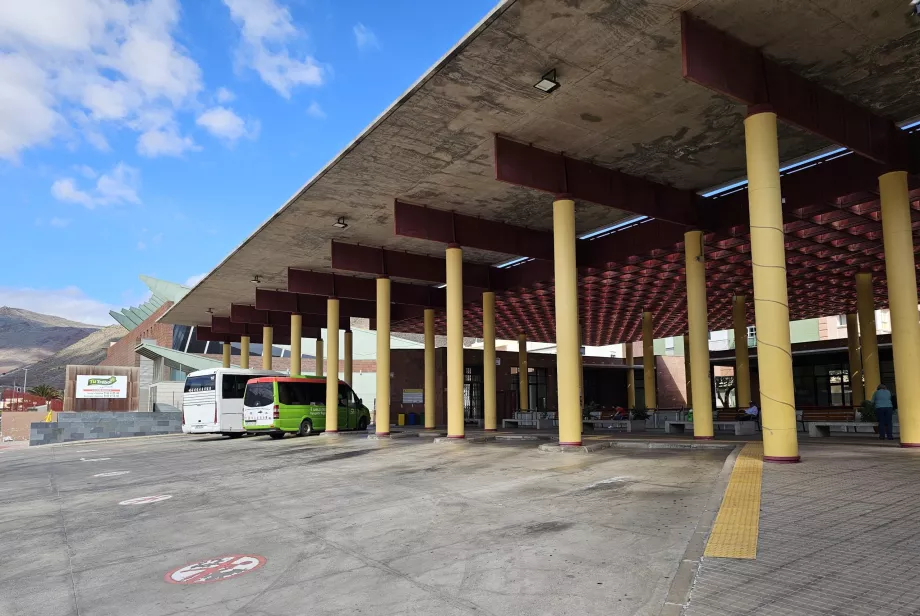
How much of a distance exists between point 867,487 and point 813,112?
323 inches

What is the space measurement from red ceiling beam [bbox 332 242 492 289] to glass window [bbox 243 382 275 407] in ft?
21.3

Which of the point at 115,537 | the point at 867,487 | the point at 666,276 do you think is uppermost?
the point at 666,276

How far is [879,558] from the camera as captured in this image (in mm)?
5004

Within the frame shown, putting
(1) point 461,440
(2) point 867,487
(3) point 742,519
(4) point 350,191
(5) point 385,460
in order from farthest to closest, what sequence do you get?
(1) point 461,440 < (4) point 350,191 < (5) point 385,460 < (2) point 867,487 < (3) point 742,519

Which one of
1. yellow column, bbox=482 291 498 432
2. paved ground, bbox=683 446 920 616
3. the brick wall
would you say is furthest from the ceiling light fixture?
the brick wall

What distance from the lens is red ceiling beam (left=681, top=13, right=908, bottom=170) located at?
10961mm

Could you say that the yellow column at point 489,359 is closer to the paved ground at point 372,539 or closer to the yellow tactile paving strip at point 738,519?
the paved ground at point 372,539

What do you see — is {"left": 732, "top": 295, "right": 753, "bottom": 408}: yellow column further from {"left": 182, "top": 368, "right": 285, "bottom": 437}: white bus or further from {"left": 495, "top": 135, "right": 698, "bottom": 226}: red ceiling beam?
{"left": 182, "top": 368, "right": 285, "bottom": 437}: white bus

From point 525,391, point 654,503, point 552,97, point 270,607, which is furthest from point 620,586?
point 525,391

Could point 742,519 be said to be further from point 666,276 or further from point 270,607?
point 666,276

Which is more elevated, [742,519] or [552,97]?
[552,97]

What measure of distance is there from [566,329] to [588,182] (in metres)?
3.85

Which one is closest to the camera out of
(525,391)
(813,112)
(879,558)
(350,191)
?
(879,558)

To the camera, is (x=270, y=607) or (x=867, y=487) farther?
(x=867, y=487)
